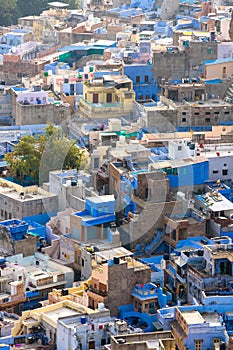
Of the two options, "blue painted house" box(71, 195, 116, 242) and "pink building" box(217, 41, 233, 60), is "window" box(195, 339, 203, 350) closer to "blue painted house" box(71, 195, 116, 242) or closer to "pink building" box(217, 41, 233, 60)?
"blue painted house" box(71, 195, 116, 242)

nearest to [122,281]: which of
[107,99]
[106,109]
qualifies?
[106,109]

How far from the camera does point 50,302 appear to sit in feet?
112

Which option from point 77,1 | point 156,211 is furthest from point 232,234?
point 77,1

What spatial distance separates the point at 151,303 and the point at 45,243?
18.1ft

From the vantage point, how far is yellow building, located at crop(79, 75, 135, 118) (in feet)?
158

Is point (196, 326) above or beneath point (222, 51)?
beneath

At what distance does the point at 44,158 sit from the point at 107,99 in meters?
6.38

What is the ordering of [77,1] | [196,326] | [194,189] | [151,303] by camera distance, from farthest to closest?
[77,1], [194,189], [151,303], [196,326]

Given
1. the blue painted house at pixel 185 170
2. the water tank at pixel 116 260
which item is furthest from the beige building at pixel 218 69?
the water tank at pixel 116 260

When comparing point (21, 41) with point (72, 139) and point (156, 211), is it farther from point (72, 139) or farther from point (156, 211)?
point (156, 211)

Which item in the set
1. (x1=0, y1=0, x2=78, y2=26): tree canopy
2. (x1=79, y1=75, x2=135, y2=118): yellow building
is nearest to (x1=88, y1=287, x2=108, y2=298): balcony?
(x1=79, y1=75, x2=135, y2=118): yellow building

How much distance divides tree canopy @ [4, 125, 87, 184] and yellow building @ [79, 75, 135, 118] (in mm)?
4347

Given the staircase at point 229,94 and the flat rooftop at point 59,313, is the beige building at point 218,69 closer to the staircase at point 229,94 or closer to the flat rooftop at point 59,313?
the staircase at point 229,94

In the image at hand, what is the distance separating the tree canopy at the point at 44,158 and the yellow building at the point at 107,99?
435 cm
